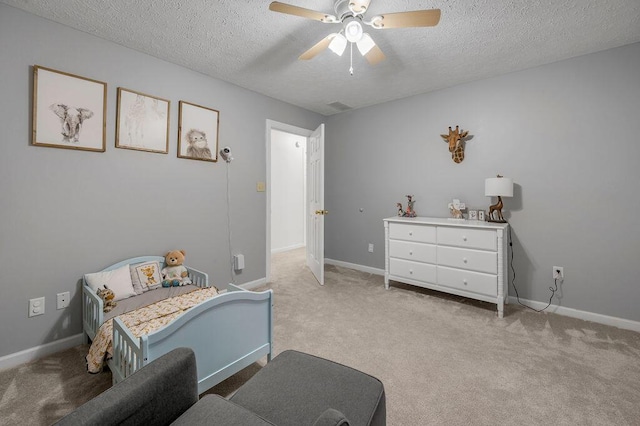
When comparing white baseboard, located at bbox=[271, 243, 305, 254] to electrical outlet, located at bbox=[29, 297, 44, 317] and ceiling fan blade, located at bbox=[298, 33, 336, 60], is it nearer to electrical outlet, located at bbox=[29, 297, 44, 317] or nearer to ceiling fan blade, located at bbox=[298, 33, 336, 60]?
electrical outlet, located at bbox=[29, 297, 44, 317]

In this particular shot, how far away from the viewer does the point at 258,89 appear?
11.3ft

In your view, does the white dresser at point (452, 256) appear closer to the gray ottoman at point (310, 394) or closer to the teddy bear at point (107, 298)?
Result: the gray ottoman at point (310, 394)

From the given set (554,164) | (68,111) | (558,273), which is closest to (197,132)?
(68,111)

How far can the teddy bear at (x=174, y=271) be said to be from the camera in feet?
8.08

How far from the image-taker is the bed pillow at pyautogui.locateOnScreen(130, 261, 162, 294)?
232 centimetres

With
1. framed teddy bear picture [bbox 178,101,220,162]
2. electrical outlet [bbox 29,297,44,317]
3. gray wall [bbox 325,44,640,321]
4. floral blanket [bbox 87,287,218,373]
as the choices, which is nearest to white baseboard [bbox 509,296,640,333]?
gray wall [bbox 325,44,640,321]

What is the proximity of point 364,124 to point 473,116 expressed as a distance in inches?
58.5

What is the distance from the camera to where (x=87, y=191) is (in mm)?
2277

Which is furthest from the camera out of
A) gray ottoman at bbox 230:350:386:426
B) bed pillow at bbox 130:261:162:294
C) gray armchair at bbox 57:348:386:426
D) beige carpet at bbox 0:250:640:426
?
bed pillow at bbox 130:261:162:294

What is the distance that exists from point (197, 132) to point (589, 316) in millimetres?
4223

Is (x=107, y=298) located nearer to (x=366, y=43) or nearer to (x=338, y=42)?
(x=338, y=42)

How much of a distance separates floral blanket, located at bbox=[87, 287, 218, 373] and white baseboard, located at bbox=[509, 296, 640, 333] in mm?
3232

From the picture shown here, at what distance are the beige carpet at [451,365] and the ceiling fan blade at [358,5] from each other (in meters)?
2.35

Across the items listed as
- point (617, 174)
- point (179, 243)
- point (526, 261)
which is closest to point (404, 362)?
point (526, 261)
